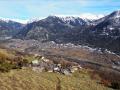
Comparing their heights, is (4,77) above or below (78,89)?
above

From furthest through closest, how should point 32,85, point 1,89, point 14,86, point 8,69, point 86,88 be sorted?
point 86,88, point 8,69, point 32,85, point 14,86, point 1,89

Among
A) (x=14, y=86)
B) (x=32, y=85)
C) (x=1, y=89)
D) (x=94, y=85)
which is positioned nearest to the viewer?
(x=1, y=89)

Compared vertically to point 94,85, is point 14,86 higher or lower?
higher

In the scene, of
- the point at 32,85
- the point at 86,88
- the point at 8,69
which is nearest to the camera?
the point at 32,85

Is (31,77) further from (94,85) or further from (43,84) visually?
(94,85)

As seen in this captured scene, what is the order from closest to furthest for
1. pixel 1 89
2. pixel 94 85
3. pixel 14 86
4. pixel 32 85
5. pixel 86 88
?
pixel 1 89 → pixel 14 86 → pixel 32 85 → pixel 86 88 → pixel 94 85

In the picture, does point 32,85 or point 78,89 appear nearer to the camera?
point 32,85

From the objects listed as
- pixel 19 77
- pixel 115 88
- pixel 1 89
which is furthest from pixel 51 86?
pixel 115 88

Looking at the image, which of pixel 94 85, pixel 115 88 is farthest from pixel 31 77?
pixel 115 88

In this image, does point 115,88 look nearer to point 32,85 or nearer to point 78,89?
point 78,89
